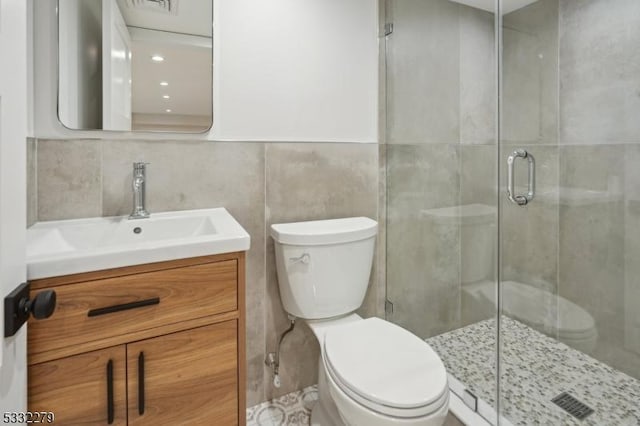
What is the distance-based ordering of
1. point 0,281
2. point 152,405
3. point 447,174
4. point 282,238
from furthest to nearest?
point 447,174
point 282,238
point 152,405
point 0,281

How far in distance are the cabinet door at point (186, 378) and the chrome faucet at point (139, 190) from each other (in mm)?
539

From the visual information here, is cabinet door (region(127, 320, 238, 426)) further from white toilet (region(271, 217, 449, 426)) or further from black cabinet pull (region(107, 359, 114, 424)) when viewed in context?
white toilet (region(271, 217, 449, 426))

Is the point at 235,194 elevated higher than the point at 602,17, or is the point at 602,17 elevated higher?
the point at 602,17

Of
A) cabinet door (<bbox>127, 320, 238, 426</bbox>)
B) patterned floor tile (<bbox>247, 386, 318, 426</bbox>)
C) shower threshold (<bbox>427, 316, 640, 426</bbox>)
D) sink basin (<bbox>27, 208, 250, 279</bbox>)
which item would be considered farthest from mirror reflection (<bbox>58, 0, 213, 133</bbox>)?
shower threshold (<bbox>427, 316, 640, 426</bbox>)

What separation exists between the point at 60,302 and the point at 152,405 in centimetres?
37

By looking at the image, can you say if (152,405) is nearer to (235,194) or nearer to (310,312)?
(310,312)

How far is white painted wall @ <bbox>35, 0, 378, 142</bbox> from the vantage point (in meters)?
1.40

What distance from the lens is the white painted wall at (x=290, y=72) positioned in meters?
1.40

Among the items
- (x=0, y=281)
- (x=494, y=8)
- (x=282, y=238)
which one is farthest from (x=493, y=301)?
(x=0, y=281)

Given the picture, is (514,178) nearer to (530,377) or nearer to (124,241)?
(530,377)

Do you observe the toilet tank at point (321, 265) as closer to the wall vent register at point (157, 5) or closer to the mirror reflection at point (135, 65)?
the mirror reflection at point (135, 65)

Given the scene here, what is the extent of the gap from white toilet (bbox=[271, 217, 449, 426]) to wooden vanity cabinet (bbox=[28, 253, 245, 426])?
352mm

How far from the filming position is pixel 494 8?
61.1 inches

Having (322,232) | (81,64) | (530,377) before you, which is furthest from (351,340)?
(81,64)
